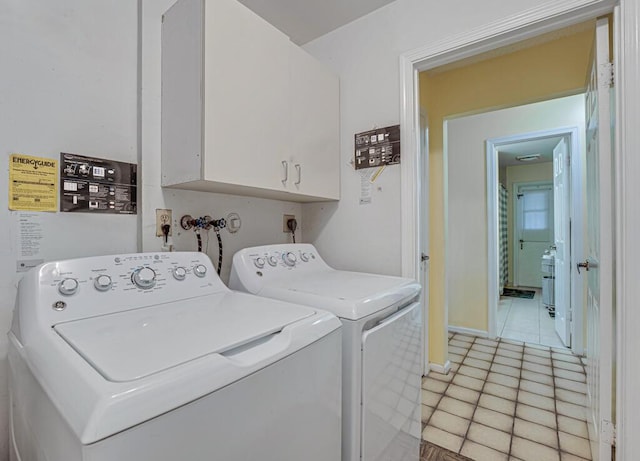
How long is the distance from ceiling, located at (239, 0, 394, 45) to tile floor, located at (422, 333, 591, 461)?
2518 millimetres

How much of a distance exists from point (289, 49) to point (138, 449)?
171 cm

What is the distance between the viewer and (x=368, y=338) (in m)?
1.02

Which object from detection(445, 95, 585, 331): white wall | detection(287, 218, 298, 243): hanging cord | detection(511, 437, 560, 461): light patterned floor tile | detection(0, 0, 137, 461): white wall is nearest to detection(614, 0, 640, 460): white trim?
detection(511, 437, 560, 461): light patterned floor tile

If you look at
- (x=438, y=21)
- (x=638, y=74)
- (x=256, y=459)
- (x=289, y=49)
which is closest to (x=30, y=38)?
(x=289, y=49)

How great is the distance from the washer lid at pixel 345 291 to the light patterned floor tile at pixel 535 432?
3.90ft

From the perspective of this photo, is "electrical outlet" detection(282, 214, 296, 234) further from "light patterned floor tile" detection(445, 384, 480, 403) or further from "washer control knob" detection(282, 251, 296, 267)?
"light patterned floor tile" detection(445, 384, 480, 403)

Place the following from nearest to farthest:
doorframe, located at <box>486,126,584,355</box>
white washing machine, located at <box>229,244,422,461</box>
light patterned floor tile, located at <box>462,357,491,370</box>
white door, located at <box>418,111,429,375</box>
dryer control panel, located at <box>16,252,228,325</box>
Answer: dryer control panel, located at <box>16,252,228,325</box> → white washing machine, located at <box>229,244,422,461</box> → white door, located at <box>418,111,429,375</box> → light patterned floor tile, located at <box>462,357,491,370</box> → doorframe, located at <box>486,126,584,355</box>

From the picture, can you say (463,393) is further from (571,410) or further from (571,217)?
(571,217)

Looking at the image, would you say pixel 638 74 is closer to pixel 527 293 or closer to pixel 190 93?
pixel 190 93

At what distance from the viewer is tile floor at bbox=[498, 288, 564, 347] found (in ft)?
10.7

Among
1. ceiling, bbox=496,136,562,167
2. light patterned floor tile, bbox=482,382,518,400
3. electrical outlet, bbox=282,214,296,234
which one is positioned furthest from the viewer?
ceiling, bbox=496,136,562,167

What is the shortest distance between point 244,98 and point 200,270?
0.77 m

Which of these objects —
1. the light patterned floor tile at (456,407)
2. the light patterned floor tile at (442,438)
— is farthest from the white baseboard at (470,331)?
the light patterned floor tile at (442,438)

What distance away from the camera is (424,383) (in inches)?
92.4
